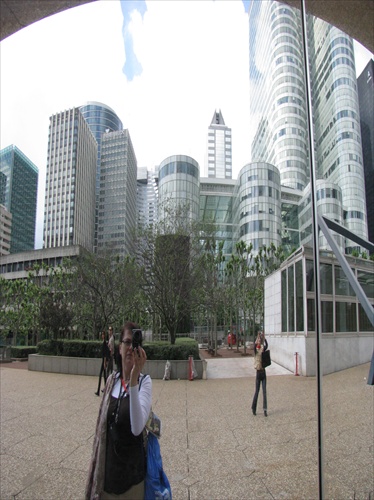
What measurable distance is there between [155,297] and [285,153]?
239 ft

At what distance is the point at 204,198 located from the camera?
8356 cm

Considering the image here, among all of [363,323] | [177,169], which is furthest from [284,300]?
[177,169]

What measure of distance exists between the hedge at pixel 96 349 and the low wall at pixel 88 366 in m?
0.56

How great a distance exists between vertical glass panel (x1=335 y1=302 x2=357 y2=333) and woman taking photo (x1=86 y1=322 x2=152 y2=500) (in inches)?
612

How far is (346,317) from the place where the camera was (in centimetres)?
1658

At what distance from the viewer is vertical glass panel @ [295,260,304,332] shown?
1548cm

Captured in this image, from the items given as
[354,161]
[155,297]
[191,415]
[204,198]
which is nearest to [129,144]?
[204,198]

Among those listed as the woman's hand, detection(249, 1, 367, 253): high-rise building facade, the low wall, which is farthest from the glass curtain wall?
the low wall

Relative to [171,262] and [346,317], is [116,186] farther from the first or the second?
[346,317]

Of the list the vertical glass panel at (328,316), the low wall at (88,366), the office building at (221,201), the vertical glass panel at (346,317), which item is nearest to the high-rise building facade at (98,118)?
the office building at (221,201)

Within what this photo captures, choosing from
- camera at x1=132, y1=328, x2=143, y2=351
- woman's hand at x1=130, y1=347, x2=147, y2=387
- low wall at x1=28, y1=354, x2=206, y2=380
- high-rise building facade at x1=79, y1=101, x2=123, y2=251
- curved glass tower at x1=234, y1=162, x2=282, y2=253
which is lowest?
low wall at x1=28, y1=354, x2=206, y2=380

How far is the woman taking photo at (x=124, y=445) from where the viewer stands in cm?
199

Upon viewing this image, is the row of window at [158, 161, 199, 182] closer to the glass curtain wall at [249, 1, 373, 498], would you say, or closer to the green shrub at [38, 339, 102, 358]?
the glass curtain wall at [249, 1, 373, 498]

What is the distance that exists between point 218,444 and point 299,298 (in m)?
10.9
